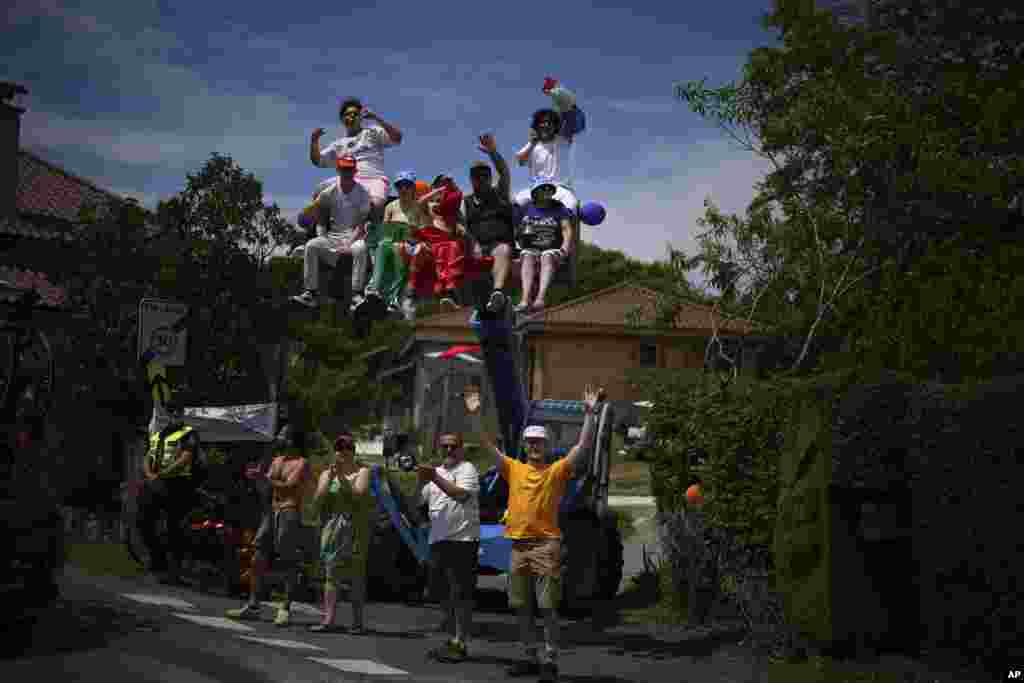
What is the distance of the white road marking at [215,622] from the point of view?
11.4m

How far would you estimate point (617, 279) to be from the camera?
57.9m

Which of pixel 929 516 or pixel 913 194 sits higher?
pixel 913 194

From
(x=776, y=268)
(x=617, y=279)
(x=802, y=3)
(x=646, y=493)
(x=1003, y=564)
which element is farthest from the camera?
(x=617, y=279)

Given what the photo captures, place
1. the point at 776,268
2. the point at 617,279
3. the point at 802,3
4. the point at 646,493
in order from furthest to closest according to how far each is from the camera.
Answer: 1. the point at 617,279
2. the point at 646,493
3. the point at 802,3
4. the point at 776,268

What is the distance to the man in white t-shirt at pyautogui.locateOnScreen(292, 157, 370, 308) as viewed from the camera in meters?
13.6

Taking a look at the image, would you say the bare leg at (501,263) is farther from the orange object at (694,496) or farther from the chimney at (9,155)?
the chimney at (9,155)

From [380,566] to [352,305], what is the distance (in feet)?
12.4

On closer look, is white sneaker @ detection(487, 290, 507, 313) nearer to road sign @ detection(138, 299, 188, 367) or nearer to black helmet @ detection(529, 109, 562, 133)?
black helmet @ detection(529, 109, 562, 133)

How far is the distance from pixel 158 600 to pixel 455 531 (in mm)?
4537

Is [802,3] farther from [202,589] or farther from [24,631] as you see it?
[24,631]

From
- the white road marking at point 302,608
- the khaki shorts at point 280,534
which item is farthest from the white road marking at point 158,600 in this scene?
the khaki shorts at point 280,534

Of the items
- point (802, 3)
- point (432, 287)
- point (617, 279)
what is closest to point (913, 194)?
point (802, 3)

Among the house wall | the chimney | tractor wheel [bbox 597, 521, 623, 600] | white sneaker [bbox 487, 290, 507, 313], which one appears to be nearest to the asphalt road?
tractor wheel [bbox 597, 521, 623, 600]

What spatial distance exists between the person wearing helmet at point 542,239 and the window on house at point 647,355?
34091mm
